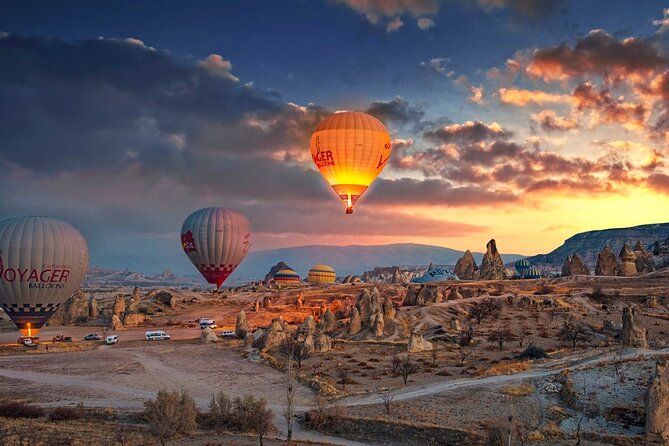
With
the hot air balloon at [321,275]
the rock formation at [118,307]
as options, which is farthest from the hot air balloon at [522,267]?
the rock formation at [118,307]

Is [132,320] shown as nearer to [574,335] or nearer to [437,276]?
[574,335]

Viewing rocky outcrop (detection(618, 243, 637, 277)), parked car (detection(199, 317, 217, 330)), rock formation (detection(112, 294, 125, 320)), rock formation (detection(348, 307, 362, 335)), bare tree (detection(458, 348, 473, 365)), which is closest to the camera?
bare tree (detection(458, 348, 473, 365))

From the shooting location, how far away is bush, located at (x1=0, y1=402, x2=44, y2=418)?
32.4 meters

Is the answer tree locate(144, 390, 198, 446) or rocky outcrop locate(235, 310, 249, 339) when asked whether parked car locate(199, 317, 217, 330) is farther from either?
tree locate(144, 390, 198, 446)

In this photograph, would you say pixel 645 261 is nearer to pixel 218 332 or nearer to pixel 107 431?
pixel 218 332

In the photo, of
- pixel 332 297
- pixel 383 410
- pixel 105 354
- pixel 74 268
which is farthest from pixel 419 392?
pixel 332 297

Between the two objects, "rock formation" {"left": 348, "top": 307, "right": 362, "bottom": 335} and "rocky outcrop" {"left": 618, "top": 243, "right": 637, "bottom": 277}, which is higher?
"rocky outcrop" {"left": 618, "top": 243, "right": 637, "bottom": 277}

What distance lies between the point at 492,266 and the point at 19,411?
404ft

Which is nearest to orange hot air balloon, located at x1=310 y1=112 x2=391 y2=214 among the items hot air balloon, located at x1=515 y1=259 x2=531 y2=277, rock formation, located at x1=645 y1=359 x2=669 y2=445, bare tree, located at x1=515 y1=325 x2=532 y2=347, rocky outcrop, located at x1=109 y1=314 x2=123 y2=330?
bare tree, located at x1=515 y1=325 x2=532 y2=347

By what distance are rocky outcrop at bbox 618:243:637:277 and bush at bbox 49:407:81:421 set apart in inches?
4473

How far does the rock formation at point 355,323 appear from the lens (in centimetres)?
6694

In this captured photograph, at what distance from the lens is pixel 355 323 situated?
67.4 m

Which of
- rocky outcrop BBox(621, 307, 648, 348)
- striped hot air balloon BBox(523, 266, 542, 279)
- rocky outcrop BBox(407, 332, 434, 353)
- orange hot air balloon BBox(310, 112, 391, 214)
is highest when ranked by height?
orange hot air balloon BBox(310, 112, 391, 214)

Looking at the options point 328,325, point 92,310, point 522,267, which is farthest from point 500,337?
point 522,267
